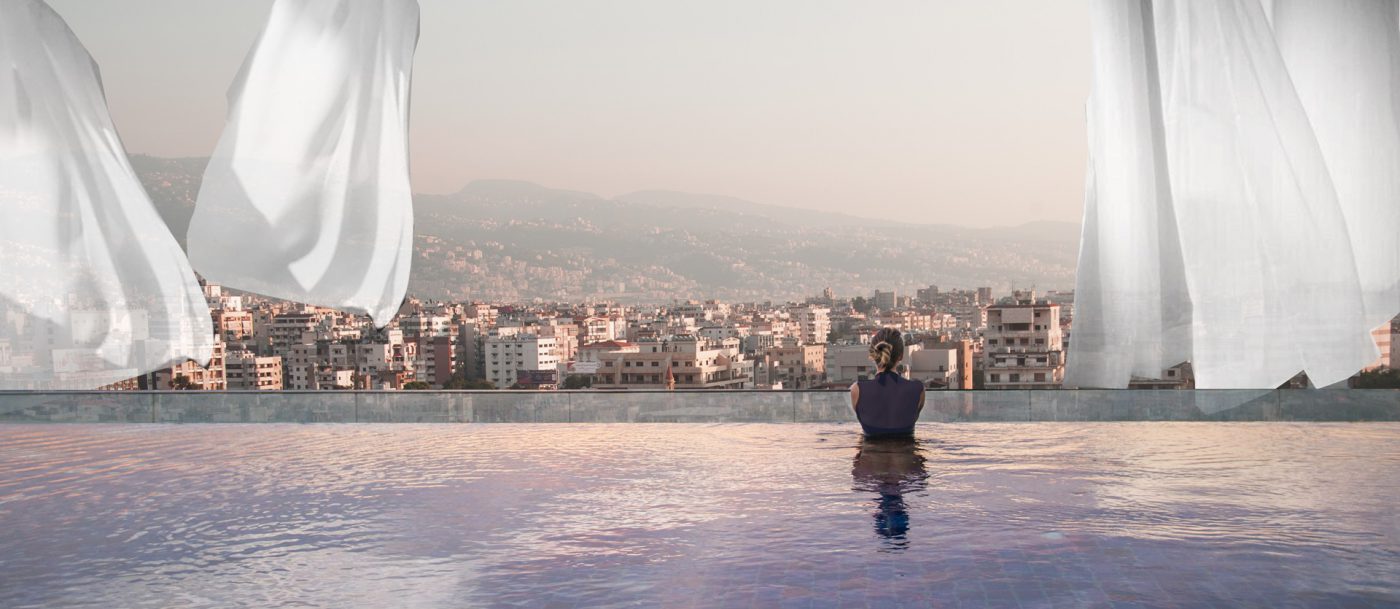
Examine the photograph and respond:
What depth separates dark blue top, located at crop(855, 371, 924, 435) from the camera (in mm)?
4148

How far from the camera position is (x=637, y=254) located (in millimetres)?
8117

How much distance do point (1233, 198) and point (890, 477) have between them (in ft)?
8.17

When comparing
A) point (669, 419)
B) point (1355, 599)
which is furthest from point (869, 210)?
point (1355, 599)

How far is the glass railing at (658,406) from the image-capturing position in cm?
507

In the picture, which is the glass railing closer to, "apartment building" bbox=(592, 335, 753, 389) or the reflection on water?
"apartment building" bbox=(592, 335, 753, 389)

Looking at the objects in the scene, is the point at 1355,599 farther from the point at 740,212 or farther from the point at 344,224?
the point at 740,212

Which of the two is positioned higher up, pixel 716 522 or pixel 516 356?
pixel 516 356

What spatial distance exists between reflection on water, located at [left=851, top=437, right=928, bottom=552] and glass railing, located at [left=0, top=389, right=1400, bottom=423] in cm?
88

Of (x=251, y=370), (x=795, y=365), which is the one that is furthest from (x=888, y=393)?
(x=251, y=370)

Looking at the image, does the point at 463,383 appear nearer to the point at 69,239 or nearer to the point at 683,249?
the point at 69,239

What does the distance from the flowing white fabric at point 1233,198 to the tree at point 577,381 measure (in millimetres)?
2289

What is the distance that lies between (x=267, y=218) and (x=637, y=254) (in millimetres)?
2811

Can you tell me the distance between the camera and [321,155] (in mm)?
5797

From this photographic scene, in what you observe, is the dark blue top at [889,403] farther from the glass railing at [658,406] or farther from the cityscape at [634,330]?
the cityscape at [634,330]
